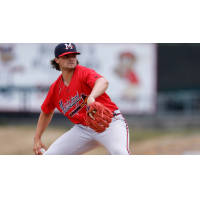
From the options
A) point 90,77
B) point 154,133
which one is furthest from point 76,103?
point 154,133

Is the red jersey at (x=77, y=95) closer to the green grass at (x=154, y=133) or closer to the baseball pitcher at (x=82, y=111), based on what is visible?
the baseball pitcher at (x=82, y=111)

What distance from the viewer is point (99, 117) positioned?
7.07 feet

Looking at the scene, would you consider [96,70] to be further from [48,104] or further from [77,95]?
[77,95]

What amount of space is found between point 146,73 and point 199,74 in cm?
193

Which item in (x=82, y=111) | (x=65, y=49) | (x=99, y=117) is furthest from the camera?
(x=82, y=111)

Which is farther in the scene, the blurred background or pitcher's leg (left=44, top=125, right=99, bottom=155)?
the blurred background

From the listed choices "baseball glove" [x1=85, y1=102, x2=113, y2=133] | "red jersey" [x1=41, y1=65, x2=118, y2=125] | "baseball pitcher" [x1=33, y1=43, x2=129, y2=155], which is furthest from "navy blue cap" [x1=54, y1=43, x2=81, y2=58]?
"baseball glove" [x1=85, y1=102, x2=113, y2=133]

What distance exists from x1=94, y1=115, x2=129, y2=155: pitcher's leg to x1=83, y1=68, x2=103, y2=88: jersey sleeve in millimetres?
421

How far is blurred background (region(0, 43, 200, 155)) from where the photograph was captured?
9.16m

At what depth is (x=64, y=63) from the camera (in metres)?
2.46

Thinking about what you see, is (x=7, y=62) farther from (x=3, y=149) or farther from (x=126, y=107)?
(x=126, y=107)

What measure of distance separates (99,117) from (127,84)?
24.3 ft

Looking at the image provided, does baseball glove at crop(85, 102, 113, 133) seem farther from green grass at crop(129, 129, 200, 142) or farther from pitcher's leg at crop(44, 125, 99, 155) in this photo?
green grass at crop(129, 129, 200, 142)

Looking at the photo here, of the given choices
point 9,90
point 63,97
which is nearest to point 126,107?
point 9,90
